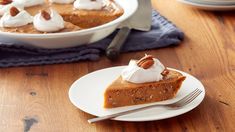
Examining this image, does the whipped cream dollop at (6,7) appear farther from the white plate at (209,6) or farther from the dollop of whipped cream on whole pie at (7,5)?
the white plate at (209,6)

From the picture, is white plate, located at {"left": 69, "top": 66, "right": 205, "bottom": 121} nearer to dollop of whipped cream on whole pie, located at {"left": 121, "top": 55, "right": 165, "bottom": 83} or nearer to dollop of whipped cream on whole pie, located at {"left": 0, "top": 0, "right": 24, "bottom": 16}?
dollop of whipped cream on whole pie, located at {"left": 121, "top": 55, "right": 165, "bottom": 83}

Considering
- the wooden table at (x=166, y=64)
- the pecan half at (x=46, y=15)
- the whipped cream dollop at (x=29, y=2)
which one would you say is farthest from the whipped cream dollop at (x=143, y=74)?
the whipped cream dollop at (x=29, y=2)

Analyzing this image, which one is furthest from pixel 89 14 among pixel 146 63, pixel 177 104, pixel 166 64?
pixel 177 104

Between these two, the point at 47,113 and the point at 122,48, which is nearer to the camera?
the point at 47,113

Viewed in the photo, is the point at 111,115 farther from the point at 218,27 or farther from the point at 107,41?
the point at 218,27

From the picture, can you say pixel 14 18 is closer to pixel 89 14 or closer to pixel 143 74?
pixel 89 14

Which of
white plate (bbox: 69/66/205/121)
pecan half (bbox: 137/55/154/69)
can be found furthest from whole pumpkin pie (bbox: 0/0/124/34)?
pecan half (bbox: 137/55/154/69)

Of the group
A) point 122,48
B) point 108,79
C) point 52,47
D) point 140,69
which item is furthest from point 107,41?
point 140,69
